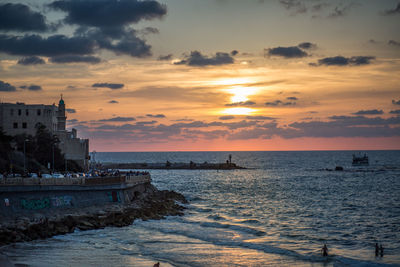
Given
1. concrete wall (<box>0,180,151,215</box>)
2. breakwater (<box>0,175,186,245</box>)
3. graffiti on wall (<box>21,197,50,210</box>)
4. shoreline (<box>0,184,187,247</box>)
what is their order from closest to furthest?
shoreline (<box>0,184,187,247</box>), breakwater (<box>0,175,186,245</box>), concrete wall (<box>0,180,151,215</box>), graffiti on wall (<box>21,197,50,210</box>)

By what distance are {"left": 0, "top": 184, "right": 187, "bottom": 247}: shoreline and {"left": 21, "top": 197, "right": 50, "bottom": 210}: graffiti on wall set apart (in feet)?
2.57

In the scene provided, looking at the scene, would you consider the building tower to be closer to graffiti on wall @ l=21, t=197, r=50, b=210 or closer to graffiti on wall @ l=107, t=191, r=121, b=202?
graffiti on wall @ l=107, t=191, r=121, b=202

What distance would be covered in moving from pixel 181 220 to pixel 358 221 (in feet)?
71.5

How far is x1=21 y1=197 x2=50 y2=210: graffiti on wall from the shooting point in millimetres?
45562

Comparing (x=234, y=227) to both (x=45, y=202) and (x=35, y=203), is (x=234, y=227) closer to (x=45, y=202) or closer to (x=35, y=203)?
(x=45, y=202)

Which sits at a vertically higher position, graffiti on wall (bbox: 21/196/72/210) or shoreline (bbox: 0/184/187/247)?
graffiti on wall (bbox: 21/196/72/210)

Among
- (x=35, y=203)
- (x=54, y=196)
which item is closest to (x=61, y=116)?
(x=54, y=196)

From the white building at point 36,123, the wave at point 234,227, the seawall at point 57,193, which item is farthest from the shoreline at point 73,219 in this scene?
the white building at point 36,123

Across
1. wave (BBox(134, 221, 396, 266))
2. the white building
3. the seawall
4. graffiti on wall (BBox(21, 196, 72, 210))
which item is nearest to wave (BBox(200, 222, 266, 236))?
wave (BBox(134, 221, 396, 266))

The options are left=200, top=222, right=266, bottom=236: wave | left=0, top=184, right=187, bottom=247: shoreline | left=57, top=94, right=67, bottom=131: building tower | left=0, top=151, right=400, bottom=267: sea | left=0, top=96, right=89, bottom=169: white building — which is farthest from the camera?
left=57, top=94, right=67, bottom=131: building tower

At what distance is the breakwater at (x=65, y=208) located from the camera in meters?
41.5

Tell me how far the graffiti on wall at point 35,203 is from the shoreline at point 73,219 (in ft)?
2.57

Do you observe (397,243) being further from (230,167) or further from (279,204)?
(230,167)

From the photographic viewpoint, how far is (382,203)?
73312mm
